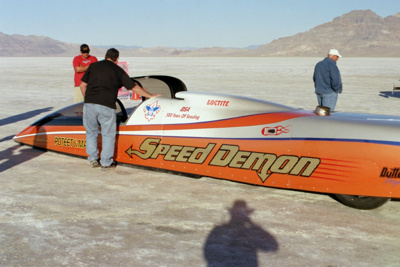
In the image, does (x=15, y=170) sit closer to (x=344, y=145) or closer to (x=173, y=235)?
(x=173, y=235)

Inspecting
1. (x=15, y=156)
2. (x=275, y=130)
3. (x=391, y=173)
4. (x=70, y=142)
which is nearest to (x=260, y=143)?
(x=275, y=130)

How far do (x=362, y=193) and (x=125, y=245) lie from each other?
113 inches

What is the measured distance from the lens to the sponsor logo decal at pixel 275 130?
6060mm

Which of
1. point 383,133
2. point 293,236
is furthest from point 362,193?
point 293,236

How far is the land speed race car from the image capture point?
214 inches

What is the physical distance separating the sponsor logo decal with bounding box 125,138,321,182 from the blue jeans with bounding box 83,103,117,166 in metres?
0.33

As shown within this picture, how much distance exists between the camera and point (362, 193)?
5.49 meters

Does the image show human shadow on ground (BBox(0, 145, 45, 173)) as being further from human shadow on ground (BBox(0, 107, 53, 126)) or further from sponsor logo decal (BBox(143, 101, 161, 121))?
human shadow on ground (BBox(0, 107, 53, 126))

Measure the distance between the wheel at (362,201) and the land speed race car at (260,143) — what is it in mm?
11

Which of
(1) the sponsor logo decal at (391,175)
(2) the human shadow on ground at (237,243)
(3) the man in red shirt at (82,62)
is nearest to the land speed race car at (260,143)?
(1) the sponsor logo decal at (391,175)

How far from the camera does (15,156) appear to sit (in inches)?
334

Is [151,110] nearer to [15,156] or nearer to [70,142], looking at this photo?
[70,142]

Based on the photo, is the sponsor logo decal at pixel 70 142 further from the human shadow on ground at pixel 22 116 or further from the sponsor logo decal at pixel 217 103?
the human shadow on ground at pixel 22 116

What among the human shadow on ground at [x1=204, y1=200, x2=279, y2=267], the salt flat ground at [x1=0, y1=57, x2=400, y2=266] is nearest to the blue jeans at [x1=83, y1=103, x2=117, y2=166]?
the salt flat ground at [x1=0, y1=57, x2=400, y2=266]
